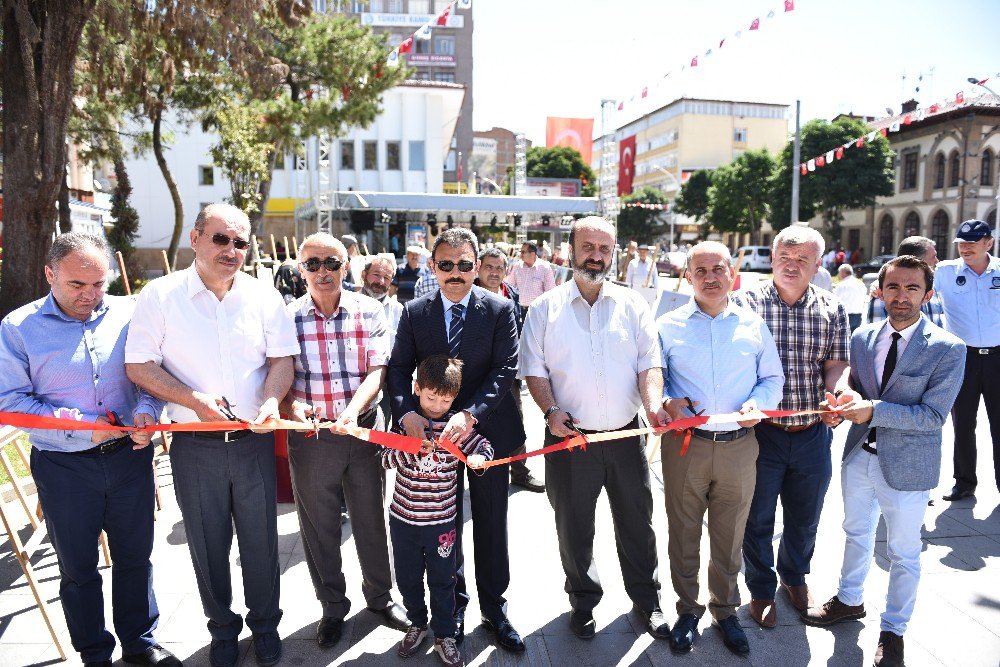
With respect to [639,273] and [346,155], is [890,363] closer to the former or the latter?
[639,273]

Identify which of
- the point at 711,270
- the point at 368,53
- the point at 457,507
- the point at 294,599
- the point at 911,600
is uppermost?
the point at 368,53

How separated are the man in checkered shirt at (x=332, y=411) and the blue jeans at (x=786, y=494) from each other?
1.97 m

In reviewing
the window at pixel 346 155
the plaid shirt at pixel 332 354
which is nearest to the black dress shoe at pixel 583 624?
the plaid shirt at pixel 332 354

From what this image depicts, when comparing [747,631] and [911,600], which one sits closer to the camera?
[911,600]

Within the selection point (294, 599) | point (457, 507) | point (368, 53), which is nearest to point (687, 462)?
point (457, 507)

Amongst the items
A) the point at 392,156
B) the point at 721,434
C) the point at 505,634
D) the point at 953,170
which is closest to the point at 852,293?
the point at 721,434

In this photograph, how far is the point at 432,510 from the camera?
11.1ft

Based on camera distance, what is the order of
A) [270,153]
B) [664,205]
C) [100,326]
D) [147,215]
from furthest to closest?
1. [664,205]
2. [147,215]
3. [270,153]
4. [100,326]

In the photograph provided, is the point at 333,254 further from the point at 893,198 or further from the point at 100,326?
the point at 893,198

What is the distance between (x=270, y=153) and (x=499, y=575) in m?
20.6

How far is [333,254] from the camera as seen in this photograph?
3518 mm

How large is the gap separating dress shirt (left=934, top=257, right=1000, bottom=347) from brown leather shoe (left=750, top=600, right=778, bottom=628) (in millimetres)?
2886

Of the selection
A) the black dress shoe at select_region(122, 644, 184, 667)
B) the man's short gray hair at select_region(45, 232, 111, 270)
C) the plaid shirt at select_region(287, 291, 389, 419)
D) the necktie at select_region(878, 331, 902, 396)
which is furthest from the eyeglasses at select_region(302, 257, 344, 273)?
the necktie at select_region(878, 331, 902, 396)

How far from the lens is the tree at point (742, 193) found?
47.7 metres
